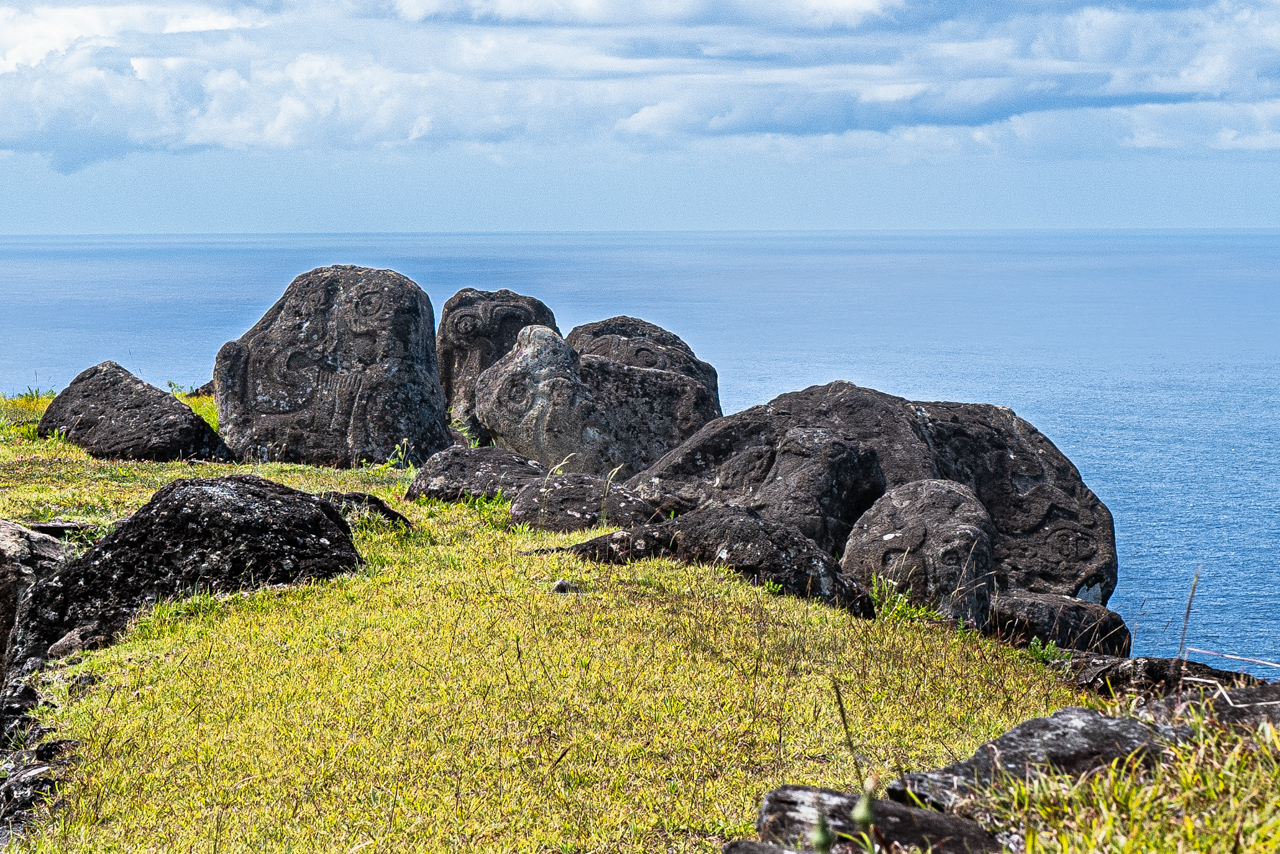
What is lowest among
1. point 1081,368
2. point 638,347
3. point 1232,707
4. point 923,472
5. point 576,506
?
point 1081,368

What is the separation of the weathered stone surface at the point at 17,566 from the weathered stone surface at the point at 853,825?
359 inches

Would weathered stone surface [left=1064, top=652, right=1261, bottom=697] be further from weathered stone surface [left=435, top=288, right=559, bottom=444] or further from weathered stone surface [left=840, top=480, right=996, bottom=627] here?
weathered stone surface [left=435, top=288, right=559, bottom=444]

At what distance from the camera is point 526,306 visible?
33.4 m

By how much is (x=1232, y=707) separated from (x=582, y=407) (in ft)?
61.4

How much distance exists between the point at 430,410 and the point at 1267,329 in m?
135

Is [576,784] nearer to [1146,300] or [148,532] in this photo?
[148,532]

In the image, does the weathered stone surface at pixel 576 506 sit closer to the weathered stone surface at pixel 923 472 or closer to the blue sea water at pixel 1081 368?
the weathered stone surface at pixel 923 472

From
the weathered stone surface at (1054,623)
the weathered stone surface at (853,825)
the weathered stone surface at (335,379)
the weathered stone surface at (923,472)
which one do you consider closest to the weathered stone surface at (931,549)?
the weathered stone surface at (1054,623)

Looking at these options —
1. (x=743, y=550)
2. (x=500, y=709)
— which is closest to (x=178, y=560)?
(x=500, y=709)

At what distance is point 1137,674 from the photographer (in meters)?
10.6

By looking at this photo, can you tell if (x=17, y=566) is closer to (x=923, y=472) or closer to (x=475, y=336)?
(x=923, y=472)

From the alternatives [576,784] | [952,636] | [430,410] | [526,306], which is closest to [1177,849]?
[576,784]

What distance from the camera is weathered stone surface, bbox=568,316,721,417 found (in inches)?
1144

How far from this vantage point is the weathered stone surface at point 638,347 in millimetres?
29047
